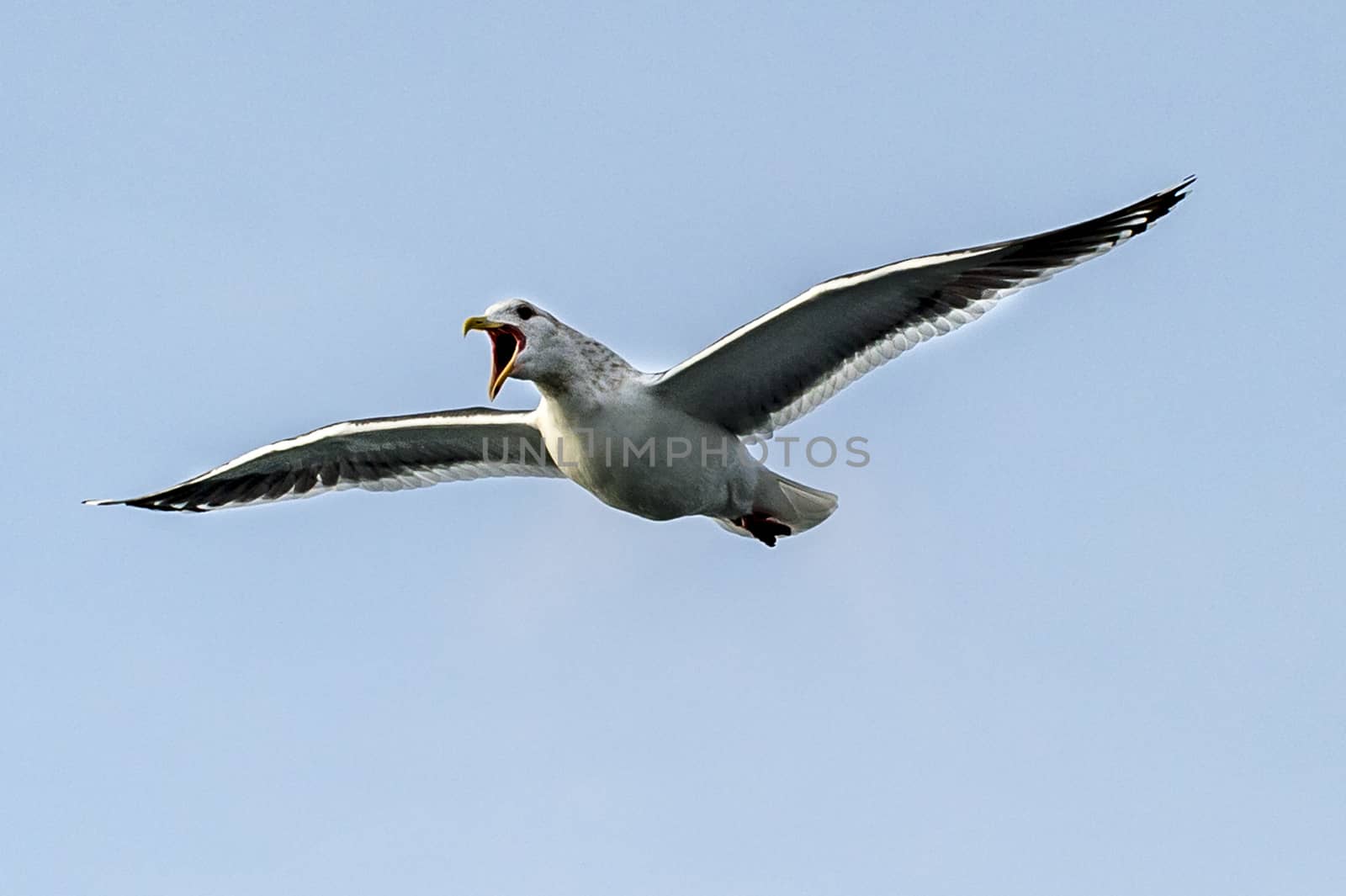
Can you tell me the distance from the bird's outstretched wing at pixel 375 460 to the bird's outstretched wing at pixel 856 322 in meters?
1.80

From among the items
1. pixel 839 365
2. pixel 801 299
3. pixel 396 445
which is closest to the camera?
pixel 801 299

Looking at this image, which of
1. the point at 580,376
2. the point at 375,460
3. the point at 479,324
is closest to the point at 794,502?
the point at 580,376

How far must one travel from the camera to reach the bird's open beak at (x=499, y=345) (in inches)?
514

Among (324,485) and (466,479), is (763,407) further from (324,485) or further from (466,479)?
(324,485)

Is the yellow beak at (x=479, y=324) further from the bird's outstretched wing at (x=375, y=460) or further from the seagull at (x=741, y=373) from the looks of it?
the bird's outstretched wing at (x=375, y=460)

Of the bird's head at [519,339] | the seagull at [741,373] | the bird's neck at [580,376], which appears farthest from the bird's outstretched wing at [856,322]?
the bird's head at [519,339]

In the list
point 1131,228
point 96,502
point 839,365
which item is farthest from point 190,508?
point 1131,228

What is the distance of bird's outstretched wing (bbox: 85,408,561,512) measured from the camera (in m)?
14.8

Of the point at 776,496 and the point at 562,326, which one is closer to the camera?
the point at 562,326

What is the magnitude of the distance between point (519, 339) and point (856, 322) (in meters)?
2.40

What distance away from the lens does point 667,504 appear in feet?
44.2

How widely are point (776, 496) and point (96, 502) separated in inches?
237

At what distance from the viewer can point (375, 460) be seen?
1566cm

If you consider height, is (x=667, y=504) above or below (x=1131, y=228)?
below
